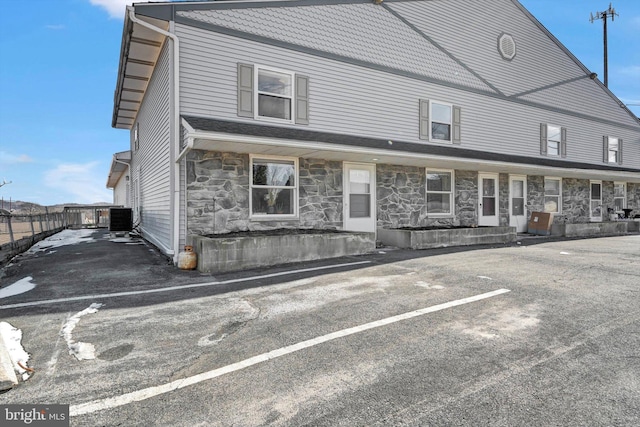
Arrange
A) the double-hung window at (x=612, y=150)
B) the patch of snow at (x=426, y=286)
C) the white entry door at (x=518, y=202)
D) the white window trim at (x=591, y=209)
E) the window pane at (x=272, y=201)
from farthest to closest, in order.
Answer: the double-hung window at (x=612, y=150) → the white window trim at (x=591, y=209) → the white entry door at (x=518, y=202) → the window pane at (x=272, y=201) → the patch of snow at (x=426, y=286)

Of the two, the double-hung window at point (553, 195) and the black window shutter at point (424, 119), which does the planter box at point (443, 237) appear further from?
the double-hung window at point (553, 195)

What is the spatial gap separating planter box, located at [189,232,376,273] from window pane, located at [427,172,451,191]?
14.4 feet

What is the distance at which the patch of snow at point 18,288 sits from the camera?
204 inches

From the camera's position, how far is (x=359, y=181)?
1037 cm

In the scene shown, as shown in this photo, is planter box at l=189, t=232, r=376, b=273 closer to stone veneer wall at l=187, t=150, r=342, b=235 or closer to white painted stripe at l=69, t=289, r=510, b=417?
stone veneer wall at l=187, t=150, r=342, b=235

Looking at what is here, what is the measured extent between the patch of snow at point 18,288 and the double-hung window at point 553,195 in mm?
16472

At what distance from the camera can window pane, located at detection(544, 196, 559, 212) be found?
14754 mm

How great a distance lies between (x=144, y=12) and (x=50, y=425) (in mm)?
7693

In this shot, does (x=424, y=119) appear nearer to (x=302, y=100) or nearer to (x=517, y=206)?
(x=302, y=100)

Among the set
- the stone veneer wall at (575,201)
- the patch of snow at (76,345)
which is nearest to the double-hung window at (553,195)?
the stone veneer wall at (575,201)

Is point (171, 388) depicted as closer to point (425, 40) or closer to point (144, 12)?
point (144, 12)

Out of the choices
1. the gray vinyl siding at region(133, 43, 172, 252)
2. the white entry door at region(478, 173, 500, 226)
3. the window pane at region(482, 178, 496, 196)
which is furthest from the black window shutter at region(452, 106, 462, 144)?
the gray vinyl siding at region(133, 43, 172, 252)

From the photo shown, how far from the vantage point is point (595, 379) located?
2.69 metres

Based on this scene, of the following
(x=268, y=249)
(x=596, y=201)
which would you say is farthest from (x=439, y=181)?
(x=596, y=201)
